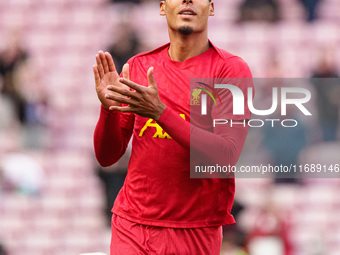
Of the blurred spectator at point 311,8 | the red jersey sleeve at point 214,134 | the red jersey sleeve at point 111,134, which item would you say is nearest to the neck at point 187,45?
the red jersey sleeve at point 214,134

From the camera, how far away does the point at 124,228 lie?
8.24ft

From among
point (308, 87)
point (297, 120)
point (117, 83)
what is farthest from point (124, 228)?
point (308, 87)

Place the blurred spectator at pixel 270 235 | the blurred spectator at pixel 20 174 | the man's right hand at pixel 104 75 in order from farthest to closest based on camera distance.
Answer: the blurred spectator at pixel 20 174 < the blurred spectator at pixel 270 235 < the man's right hand at pixel 104 75

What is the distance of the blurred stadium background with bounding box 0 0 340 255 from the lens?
6109 millimetres

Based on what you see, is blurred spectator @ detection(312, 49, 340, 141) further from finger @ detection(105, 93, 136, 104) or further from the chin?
finger @ detection(105, 93, 136, 104)

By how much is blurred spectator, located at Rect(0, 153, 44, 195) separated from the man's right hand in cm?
410

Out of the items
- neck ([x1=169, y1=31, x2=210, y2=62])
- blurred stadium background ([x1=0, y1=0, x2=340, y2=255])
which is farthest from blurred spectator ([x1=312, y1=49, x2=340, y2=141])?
neck ([x1=169, y1=31, x2=210, y2=62])

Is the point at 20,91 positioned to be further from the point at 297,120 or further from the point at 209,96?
the point at 209,96

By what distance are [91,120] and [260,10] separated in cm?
235

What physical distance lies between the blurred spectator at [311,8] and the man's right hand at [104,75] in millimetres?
5111

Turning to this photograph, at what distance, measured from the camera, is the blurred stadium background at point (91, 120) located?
6109 mm

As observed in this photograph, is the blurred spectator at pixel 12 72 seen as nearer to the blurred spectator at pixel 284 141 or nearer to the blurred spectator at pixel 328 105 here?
the blurred spectator at pixel 284 141

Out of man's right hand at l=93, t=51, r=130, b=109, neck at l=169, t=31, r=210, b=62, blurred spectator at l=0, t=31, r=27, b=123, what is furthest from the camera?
blurred spectator at l=0, t=31, r=27, b=123

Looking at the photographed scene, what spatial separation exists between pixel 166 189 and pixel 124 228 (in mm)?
252
